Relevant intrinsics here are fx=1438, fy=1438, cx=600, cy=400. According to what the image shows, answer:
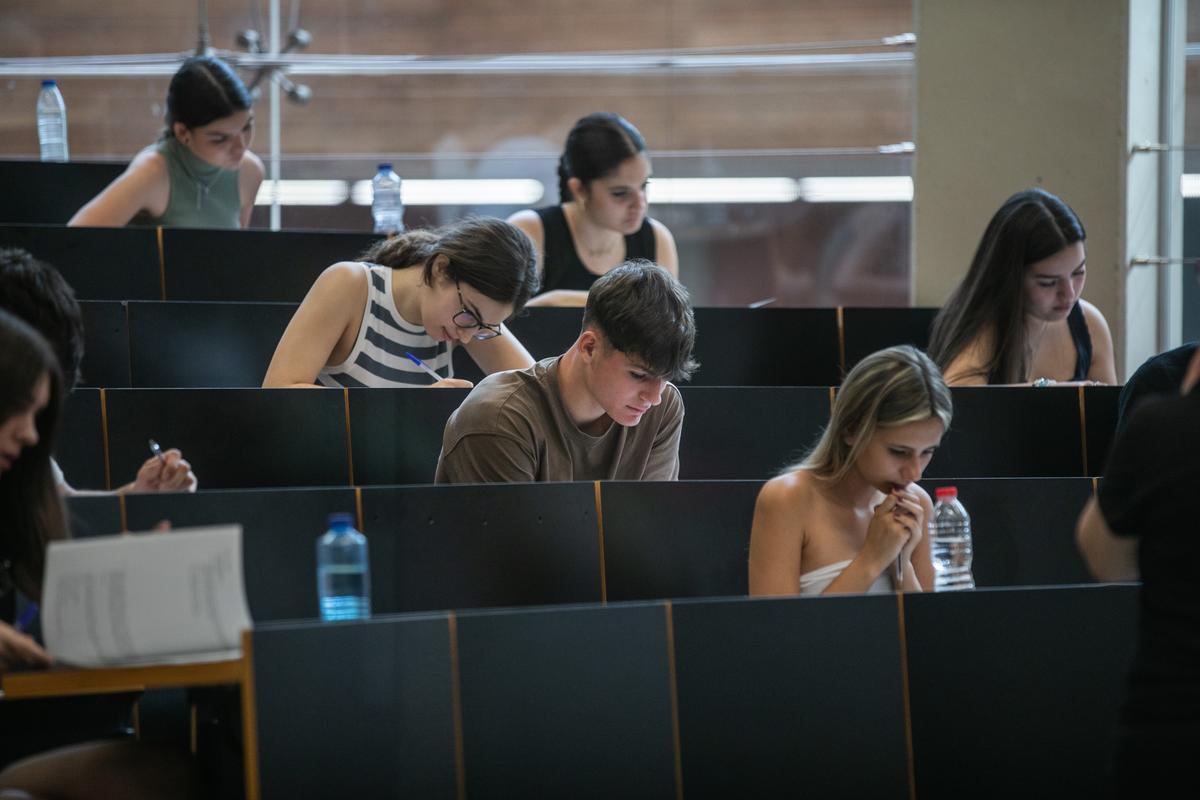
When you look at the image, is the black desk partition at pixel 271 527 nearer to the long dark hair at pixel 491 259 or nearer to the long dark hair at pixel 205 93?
the long dark hair at pixel 491 259

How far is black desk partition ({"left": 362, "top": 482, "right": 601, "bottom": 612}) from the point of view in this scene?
7.60 ft

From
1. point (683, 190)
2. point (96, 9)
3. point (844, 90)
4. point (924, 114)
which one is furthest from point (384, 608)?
point (96, 9)

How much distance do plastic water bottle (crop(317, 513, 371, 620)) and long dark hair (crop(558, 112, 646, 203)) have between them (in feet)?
5.44

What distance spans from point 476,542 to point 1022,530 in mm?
989

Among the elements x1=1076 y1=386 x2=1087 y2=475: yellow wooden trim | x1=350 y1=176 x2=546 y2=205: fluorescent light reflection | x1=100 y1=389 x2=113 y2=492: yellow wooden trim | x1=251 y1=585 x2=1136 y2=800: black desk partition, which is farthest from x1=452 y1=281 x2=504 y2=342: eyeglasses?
x1=350 y1=176 x2=546 y2=205: fluorescent light reflection

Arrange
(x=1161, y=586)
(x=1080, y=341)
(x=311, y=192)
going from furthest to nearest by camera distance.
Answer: (x=311, y=192), (x=1080, y=341), (x=1161, y=586)

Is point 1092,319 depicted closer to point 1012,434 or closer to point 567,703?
point 1012,434

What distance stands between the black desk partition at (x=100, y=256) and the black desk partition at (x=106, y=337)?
1.40 ft

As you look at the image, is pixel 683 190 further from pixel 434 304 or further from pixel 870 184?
pixel 434 304

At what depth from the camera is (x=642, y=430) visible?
2.57 meters

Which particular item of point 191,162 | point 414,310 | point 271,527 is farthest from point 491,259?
point 191,162

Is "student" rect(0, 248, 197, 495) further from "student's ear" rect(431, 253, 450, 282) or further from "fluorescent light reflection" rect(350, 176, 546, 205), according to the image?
"fluorescent light reflection" rect(350, 176, 546, 205)

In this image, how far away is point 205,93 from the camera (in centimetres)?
360

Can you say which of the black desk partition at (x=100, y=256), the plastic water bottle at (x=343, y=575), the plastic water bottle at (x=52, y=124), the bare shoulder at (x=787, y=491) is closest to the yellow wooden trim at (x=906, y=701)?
the bare shoulder at (x=787, y=491)
